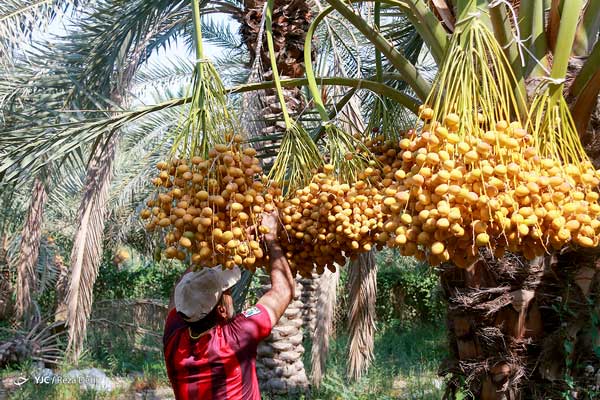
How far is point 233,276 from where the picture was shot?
253cm

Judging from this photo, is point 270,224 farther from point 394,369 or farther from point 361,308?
point 394,369

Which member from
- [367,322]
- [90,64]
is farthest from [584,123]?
[367,322]

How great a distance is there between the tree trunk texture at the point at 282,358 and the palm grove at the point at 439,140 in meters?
1.11

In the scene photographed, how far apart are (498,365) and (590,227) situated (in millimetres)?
1387

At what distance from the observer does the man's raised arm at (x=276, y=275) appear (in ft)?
5.98

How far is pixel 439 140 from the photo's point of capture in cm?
134

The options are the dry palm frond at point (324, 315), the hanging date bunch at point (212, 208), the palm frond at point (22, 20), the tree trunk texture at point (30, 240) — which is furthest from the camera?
the dry palm frond at point (324, 315)

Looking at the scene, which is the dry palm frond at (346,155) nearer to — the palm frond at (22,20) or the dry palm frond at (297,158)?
the dry palm frond at (297,158)

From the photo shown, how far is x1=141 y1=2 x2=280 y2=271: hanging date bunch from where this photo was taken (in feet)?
5.13

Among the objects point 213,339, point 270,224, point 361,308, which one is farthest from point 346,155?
point 361,308

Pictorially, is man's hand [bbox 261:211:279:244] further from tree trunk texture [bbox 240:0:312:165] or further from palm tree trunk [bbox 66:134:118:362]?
palm tree trunk [bbox 66:134:118:362]
